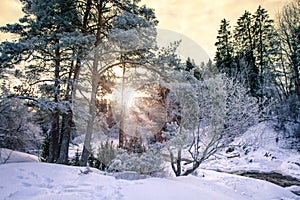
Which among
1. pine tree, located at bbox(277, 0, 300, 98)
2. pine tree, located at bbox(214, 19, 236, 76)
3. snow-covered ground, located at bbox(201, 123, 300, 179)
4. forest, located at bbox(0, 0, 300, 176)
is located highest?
pine tree, located at bbox(214, 19, 236, 76)

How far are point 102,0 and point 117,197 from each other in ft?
24.5

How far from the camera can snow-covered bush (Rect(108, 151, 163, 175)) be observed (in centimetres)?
561

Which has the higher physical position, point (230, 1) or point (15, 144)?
point (230, 1)

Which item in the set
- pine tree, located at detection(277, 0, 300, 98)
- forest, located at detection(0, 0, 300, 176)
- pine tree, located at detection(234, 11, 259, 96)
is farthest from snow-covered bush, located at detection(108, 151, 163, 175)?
pine tree, located at detection(234, 11, 259, 96)

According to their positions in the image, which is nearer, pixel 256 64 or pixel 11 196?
pixel 11 196

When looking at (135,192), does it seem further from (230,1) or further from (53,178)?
(230,1)

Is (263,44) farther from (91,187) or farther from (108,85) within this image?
(91,187)

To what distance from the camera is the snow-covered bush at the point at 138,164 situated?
18.4 ft

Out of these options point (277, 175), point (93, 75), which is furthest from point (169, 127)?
point (277, 175)

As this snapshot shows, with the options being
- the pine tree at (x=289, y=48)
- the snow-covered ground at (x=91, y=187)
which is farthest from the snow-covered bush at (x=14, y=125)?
the pine tree at (x=289, y=48)

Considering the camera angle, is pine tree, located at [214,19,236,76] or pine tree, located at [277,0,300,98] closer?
pine tree, located at [277,0,300,98]

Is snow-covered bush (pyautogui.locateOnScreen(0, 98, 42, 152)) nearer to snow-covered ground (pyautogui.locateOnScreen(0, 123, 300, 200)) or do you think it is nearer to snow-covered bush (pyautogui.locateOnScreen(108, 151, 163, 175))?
snow-covered ground (pyautogui.locateOnScreen(0, 123, 300, 200))

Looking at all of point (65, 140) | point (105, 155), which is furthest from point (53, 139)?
point (105, 155)

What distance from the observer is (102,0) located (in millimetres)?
8531
